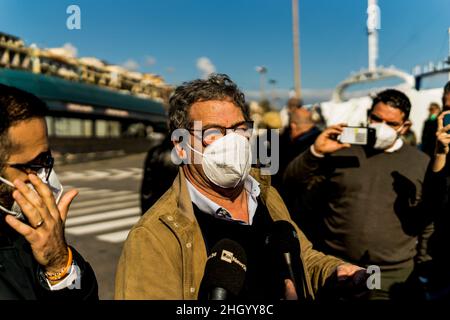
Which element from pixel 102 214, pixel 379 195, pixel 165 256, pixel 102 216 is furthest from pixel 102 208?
pixel 165 256

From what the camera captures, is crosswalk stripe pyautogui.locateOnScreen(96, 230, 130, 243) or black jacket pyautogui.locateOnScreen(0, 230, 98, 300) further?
crosswalk stripe pyautogui.locateOnScreen(96, 230, 130, 243)

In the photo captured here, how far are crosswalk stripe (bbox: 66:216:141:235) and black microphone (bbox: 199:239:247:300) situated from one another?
6140 millimetres

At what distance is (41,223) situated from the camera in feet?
3.95

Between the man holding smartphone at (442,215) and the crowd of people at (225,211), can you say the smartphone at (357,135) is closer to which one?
the crowd of people at (225,211)

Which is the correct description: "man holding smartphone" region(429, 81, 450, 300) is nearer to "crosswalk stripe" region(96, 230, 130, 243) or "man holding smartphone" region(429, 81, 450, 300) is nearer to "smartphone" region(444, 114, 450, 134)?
"smartphone" region(444, 114, 450, 134)

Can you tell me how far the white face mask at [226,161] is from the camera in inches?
64.5

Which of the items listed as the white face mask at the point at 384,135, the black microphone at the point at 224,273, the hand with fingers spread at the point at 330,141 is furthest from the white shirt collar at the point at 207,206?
the white face mask at the point at 384,135

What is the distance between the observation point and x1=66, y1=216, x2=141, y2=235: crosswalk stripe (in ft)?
24.1

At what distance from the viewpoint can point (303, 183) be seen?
2.87 meters

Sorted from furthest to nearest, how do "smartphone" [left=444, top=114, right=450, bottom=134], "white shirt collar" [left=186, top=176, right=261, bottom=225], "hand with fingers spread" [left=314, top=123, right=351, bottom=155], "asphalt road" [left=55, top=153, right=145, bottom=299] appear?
"asphalt road" [left=55, top=153, right=145, bottom=299]
"hand with fingers spread" [left=314, top=123, right=351, bottom=155]
"smartphone" [left=444, top=114, right=450, bottom=134]
"white shirt collar" [left=186, top=176, right=261, bottom=225]

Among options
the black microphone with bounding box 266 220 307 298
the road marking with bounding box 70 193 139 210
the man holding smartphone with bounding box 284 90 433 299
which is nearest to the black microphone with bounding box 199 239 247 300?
the black microphone with bounding box 266 220 307 298

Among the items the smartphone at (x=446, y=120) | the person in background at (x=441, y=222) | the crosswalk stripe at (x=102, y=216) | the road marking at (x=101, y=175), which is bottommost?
the crosswalk stripe at (x=102, y=216)

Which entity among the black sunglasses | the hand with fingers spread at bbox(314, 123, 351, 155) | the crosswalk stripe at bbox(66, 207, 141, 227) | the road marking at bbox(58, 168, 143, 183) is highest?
the hand with fingers spread at bbox(314, 123, 351, 155)
